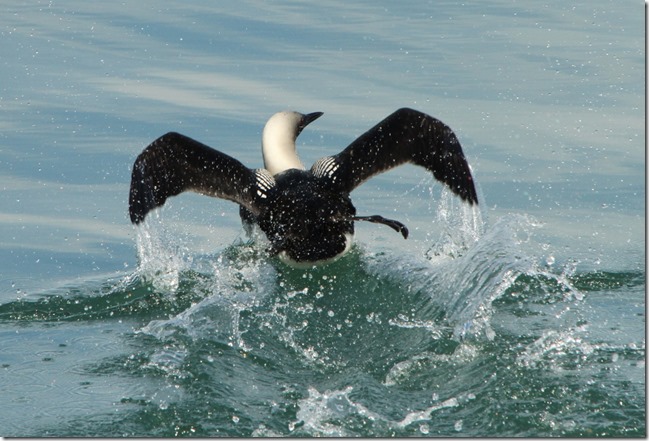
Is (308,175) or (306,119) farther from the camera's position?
(306,119)

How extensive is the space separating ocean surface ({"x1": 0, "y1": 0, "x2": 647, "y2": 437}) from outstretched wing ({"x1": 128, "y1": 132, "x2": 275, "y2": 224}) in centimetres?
21

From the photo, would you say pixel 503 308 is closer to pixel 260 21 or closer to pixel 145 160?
pixel 145 160

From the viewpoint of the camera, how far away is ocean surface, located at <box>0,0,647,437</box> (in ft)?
18.0

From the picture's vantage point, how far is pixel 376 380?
18.8 ft

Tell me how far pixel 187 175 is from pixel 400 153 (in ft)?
5.41

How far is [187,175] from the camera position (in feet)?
28.2

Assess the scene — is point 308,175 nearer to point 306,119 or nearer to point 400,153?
point 400,153

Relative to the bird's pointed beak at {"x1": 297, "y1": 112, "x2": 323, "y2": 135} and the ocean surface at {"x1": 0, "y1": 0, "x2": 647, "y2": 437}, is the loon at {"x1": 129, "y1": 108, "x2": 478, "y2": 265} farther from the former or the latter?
the bird's pointed beak at {"x1": 297, "y1": 112, "x2": 323, "y2": 135}

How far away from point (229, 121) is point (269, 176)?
3.44 m

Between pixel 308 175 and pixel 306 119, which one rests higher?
pixel 306 119

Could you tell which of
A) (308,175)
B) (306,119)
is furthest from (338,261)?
(306,119)

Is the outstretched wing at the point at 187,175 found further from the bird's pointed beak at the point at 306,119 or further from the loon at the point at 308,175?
the bird's pointed beak at the point at 306,119

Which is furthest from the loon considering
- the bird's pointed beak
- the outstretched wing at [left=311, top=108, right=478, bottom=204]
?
the bird's pointed beak

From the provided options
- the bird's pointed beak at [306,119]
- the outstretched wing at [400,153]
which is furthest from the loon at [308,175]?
the bird's pointed beak at [306,119]
